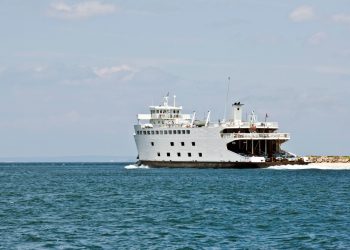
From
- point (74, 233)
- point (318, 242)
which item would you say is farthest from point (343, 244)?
point (74, 233)

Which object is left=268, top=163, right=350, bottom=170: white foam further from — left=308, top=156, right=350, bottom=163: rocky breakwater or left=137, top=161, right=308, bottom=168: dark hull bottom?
left=308, top=156, right=350, bottom=163: rocky breakwater

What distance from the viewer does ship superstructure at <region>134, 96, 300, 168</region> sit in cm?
11969

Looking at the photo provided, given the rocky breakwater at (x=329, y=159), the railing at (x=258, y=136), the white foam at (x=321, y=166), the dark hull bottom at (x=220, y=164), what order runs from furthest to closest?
the rocky breakwater at (x=329, y=159)
the white foam at (x=321, y=166)
the dark hull bottom at (x=220, y=164)
the railing at (x=258, y=136)

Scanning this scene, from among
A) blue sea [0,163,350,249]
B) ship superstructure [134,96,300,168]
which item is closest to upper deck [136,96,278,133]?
ship superstructure [134,96,300,168]

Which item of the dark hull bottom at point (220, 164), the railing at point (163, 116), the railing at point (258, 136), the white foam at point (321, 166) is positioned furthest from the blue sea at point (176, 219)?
the railing at point (163, 116)

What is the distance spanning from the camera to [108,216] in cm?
4691

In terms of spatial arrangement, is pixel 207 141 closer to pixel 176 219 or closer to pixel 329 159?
pixel 329 159

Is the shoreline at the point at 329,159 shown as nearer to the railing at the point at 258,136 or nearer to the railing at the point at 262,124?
the railing at the point at 258,136

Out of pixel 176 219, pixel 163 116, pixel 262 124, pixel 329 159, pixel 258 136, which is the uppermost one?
pixel 163 116

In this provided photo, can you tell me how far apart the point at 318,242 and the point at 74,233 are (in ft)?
40.5

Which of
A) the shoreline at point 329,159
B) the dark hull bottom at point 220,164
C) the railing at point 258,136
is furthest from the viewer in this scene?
the shoreline at point 329,159

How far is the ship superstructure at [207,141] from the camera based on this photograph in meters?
120

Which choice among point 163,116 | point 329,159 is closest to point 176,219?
point 163,116

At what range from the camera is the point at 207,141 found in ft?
393
